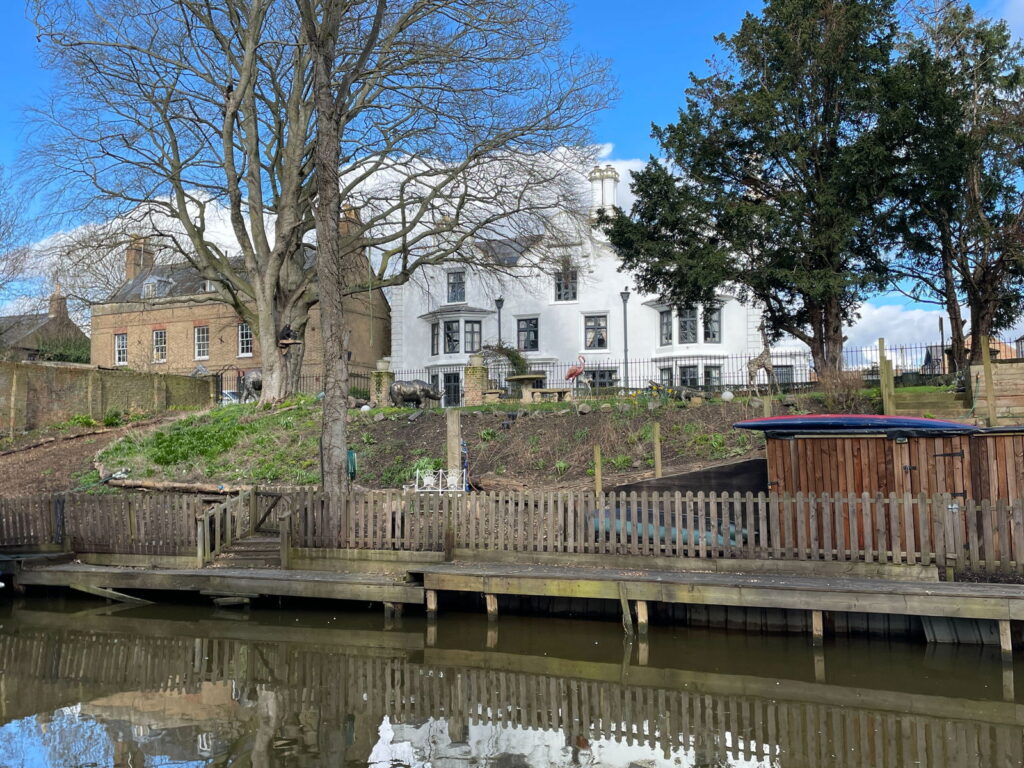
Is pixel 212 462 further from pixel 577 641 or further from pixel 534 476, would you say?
pixel 577 641

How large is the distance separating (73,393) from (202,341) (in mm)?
15014

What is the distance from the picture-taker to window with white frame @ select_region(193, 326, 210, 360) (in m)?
45.2

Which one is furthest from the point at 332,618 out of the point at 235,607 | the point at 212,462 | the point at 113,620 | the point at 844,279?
the point at 844,279

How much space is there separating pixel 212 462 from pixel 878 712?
1906 cm

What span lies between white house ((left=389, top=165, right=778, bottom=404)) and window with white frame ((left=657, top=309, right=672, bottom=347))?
46 millimetres

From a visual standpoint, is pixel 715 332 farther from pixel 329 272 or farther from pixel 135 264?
pixel 135 264

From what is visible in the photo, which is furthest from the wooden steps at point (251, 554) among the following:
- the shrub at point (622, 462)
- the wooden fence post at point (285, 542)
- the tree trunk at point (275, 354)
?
the tree trunk at point (275, 354)

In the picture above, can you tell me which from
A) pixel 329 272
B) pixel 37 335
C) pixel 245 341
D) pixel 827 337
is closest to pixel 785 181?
pixel 827 337

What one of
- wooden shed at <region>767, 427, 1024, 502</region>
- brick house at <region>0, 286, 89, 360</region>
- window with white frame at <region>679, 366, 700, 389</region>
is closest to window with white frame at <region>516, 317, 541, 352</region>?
window with white frame at <region>679, 366, 700, 389</region>

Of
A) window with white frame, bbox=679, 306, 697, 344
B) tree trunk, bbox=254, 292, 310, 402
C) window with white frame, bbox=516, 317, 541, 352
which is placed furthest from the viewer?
window with white frame, bbox=516, 317, 541, 352

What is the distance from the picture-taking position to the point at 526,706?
8930 millimetres

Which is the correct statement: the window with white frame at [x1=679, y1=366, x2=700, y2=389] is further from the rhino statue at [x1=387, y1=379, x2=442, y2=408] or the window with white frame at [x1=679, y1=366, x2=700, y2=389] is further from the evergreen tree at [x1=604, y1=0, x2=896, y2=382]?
the rhino statue at [x1=387, y1=379, x2=442, y2=408]

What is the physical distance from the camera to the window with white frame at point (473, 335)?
42125 mm

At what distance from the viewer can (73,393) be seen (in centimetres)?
3070
